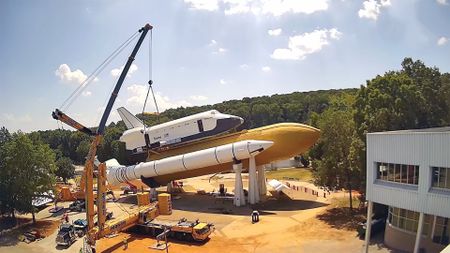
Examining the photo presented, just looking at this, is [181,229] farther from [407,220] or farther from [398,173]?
[398,173]

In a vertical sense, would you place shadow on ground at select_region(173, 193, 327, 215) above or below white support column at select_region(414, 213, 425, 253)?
below

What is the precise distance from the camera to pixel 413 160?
85.3ft

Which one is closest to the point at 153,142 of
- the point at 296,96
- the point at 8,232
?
the point at 8,232

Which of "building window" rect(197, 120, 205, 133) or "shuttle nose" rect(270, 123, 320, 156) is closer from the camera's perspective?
"shuttle nose" rect(270, 123, 320, 156)

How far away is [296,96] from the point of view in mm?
183750

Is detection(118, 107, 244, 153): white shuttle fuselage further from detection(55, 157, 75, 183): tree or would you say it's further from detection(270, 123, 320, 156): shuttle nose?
detection(55, 157, 75, 183): tree

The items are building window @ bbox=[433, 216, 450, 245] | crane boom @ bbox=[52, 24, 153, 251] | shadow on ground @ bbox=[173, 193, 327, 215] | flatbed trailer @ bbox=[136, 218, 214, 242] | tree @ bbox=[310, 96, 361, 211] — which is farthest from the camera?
shadow on ground @ bbox=[173, 193, 327, 215]

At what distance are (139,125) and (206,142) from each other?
13114 millimetres

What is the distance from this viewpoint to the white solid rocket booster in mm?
49281

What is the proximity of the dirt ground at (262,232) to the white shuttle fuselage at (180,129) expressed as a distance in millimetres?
9757

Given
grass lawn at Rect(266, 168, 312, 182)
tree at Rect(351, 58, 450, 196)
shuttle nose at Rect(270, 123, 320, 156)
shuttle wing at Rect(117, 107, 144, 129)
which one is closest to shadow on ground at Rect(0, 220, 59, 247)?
shuttle wing at Rect(117, 107, 144, 129)

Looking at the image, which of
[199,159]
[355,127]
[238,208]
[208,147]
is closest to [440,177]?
[355,127]

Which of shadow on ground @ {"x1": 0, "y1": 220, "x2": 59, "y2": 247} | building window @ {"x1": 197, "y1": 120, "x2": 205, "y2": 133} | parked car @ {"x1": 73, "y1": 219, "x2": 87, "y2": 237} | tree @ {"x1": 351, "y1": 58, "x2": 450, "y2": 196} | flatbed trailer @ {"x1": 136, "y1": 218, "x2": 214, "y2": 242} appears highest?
tree @ {"x1": 351, "y1": 58, "x2": 450, "y2": 196}

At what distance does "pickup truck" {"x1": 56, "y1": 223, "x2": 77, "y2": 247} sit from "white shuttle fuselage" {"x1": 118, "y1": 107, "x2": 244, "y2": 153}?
66.1ft
